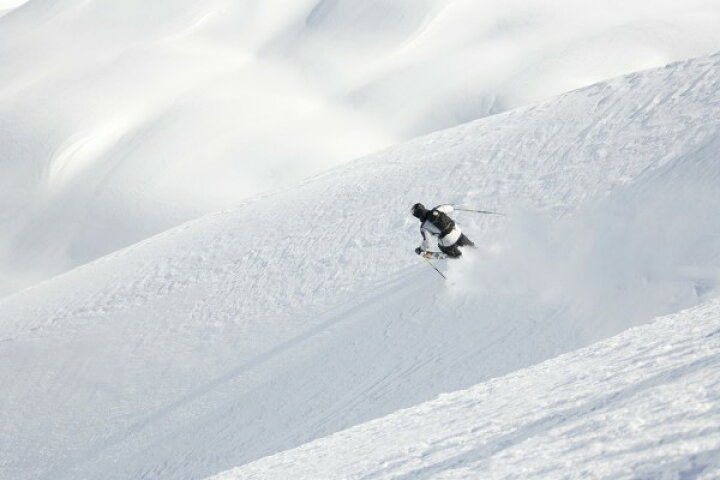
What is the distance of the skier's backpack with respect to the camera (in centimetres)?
973

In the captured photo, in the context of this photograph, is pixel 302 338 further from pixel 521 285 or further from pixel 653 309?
pixel 653 309

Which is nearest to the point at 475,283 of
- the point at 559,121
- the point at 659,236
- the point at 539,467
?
the point at 659,236

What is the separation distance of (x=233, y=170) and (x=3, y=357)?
15483 millimetres

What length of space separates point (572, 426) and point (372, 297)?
23.3 feet

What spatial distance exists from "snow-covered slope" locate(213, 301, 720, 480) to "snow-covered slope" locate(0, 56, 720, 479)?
2.52 meters

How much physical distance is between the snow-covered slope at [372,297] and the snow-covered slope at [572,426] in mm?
2520

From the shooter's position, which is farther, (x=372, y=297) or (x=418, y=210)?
(x=372, y=297)

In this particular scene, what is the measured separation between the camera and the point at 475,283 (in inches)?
441

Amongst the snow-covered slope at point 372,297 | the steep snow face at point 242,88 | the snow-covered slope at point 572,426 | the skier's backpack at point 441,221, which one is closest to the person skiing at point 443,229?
the skier's backpack at point 441,221

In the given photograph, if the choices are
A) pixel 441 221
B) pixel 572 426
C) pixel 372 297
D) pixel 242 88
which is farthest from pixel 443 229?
pixel 242 88

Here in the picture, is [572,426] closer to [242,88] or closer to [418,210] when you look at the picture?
[418,210]

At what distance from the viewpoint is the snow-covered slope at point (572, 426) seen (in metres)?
4.13

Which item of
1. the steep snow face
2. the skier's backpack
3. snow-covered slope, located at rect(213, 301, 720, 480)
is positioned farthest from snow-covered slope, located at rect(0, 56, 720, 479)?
the steep snow face

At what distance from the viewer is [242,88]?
3484 centimetres
